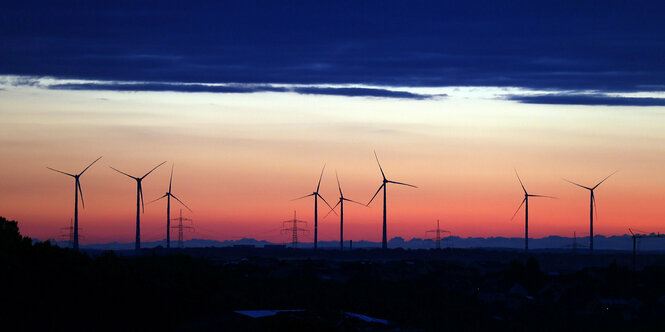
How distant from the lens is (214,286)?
90312 mm

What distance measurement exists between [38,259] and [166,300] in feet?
34.1

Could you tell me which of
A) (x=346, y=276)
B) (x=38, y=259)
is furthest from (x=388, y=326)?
(x=346, y=276)

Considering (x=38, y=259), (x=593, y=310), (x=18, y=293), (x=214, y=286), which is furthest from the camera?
(x=593, y=310)

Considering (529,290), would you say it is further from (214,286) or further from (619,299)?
(214,286)

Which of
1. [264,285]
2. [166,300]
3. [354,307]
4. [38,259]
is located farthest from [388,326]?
[264,285]

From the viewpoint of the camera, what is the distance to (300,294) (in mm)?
120750

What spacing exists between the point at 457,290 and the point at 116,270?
84.7 m

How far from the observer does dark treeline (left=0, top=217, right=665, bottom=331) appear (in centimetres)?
7406

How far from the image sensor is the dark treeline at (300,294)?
74.1 m

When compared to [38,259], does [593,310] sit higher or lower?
lower

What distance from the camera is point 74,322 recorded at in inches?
2908

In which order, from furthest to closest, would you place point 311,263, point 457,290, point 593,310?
point 311,263, point 457,290, point 593,310

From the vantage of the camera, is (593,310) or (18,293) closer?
(18,293)

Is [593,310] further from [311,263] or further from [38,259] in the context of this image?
[38,259]
